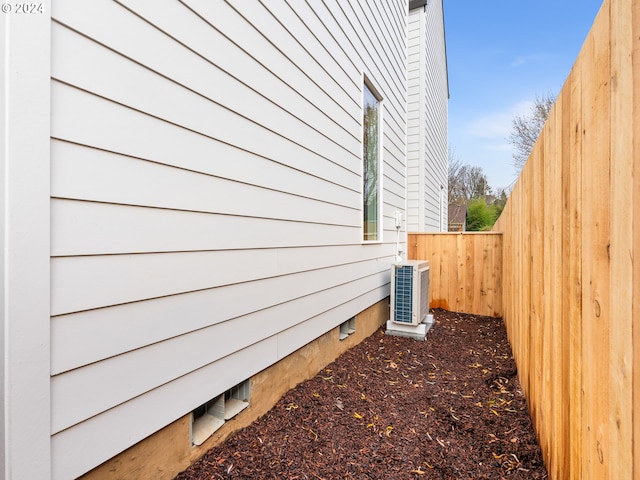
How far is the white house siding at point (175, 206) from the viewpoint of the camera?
1.31 metres

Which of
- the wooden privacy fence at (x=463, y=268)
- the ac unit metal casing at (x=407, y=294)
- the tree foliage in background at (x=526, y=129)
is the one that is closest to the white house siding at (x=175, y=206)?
the ac unit metal casing at (x=407, y=294)

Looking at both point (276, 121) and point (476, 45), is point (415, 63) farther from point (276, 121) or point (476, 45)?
point (476, 45)

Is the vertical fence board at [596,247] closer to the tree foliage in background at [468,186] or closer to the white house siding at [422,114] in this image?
the white house siding at [422,114]

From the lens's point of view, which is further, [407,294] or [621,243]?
[407,294]

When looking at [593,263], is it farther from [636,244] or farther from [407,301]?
[407,301]

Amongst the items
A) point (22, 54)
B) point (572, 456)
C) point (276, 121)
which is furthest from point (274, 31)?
point (572, 456)

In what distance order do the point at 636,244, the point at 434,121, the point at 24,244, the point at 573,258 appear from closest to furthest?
the point at 636,244, the point at 24,244, the point at 573,258, the point at 434,121

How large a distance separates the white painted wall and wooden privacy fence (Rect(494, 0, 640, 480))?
1650 millimetres

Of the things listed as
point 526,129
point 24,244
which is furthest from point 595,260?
point 526,129

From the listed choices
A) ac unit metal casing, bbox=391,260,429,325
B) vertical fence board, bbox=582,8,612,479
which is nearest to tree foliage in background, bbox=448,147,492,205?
ac unit metal casing, bbox=391,260,429,325

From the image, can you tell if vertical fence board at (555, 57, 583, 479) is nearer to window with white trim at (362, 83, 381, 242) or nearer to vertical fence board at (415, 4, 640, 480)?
vertical fence board at (415, 4, 640, 480)

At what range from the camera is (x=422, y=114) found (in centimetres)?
807

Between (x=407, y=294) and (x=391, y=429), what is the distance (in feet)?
7.66

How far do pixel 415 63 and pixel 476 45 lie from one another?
56.0ft
